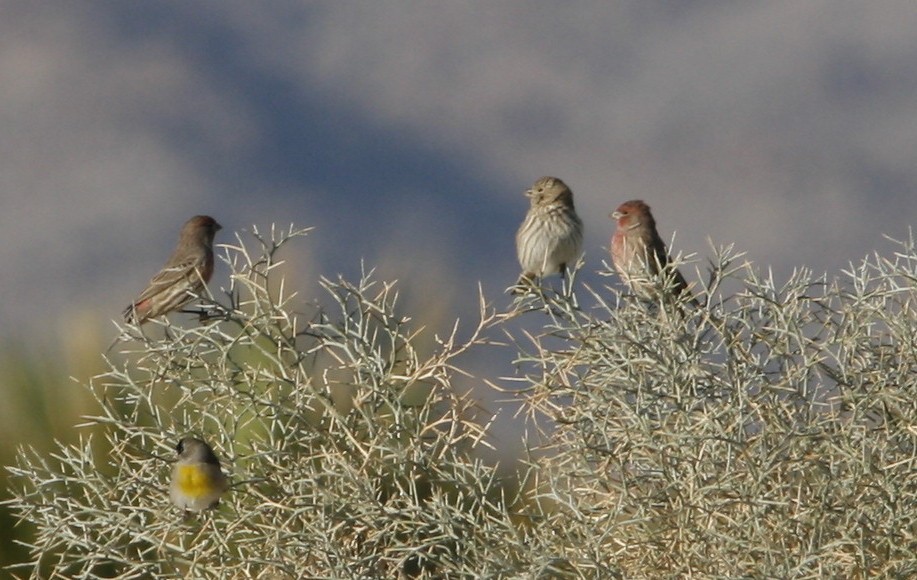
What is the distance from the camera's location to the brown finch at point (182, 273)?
272 inches

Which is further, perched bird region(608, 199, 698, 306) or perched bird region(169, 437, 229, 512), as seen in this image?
perched bird region(608, 199, 698, 306)

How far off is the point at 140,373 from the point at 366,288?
121cm

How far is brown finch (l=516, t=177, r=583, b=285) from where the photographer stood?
7086mm

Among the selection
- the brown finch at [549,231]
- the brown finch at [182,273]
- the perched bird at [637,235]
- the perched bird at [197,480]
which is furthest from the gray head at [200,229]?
the perched bird at [197,480]

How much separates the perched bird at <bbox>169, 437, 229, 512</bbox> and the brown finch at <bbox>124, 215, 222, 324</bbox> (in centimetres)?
226

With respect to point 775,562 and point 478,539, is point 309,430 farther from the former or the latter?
point 775,562

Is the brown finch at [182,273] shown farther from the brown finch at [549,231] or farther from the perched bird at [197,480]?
the perched bird at [197,480]

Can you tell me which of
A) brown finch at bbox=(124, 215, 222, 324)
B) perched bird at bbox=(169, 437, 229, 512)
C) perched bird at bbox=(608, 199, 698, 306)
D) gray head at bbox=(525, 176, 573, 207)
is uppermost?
gray head at bbox=(525, 176, 573, 207)

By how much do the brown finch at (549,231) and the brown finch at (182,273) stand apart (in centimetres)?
167

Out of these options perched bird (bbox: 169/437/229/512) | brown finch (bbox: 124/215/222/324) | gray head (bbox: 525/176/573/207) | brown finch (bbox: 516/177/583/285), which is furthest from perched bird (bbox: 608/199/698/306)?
perched bird (bbox: 169/437/229/512)

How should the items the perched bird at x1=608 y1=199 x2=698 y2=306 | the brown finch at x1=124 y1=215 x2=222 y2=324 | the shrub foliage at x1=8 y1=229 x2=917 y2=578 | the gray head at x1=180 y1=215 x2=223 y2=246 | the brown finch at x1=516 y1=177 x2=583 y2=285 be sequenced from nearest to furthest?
the shrub foliage at x1=8 y1=229 x2=917 y2=578, the perched bird at x1=608 y1=199 x2=698 y2=306, the brown finch at x1=124 y1=215 x2=222 y2=324, the brown finch at x1=516 y1=177 x2=583 y2=285, the gray head at x1=180 y1=215 x2=223 y2=246

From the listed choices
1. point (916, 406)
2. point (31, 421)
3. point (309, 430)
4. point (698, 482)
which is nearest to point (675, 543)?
point (698, 482)

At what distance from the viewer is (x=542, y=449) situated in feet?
13.9

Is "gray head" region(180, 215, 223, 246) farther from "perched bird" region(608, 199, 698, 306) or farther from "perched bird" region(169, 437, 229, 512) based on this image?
"perched bird" region(169, 437, 229, 512)
